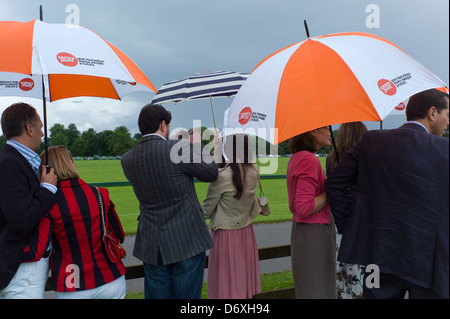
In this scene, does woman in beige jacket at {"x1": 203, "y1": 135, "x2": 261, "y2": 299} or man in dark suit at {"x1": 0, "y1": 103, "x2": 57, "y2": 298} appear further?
woman in beige jacket at {"x1": 203, "y1": 135, "x2": 261, "y2": 299}

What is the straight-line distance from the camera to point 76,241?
284 cm

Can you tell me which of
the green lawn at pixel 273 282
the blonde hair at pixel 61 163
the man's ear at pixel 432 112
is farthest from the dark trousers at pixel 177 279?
the green lawn at pixel 273 282

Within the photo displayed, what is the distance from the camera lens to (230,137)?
3814 millimetres

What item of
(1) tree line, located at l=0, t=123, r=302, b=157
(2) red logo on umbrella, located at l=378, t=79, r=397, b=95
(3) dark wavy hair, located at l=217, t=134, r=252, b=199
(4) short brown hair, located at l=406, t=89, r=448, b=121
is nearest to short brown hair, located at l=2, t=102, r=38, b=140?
(3) dark wavy hair, located at l=217, t=134, r=252, b=199

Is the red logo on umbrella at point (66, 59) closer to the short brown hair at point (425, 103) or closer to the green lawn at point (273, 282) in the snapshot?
the short brown hair at point (425, 103)

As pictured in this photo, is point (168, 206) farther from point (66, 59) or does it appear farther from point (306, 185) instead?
point (66, 59)

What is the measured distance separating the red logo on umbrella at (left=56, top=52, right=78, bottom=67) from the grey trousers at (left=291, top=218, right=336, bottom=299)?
218 centimetres

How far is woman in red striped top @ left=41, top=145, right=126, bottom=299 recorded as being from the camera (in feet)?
9.25

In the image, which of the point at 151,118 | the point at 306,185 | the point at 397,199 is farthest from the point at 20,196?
the point at 397,199

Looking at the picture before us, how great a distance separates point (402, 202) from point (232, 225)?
2136 mm

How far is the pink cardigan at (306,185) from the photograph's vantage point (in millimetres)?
2967

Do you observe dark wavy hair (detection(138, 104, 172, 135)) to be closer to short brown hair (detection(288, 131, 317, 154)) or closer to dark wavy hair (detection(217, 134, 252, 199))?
dark wavy hair (detection(217, 134, 252, 199))
